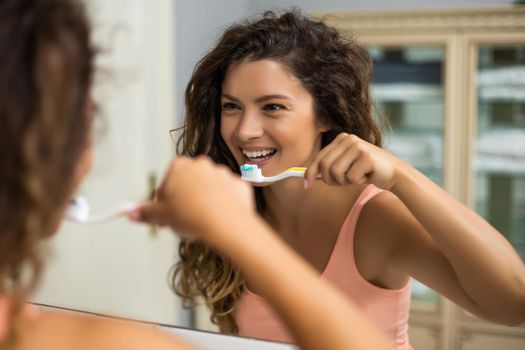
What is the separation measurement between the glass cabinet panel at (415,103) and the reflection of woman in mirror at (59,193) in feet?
4.18

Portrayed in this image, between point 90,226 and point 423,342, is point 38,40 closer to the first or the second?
point 90,226

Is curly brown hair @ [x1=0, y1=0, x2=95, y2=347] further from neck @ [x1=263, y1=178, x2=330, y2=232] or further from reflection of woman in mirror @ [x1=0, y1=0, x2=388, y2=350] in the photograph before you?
neck @ [x1=263, y1=178, x2=330, y2=232]

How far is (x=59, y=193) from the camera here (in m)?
0.34

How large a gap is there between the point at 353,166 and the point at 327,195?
175 mm

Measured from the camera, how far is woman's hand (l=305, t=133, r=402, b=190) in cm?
Answer: 62

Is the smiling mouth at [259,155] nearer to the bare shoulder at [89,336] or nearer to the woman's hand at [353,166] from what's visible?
the woman's hand at [353,166]

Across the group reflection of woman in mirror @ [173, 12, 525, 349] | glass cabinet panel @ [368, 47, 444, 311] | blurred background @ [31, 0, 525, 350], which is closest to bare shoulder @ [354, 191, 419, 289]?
reflection of woman in mirror @ [173, 12, 525, 349]

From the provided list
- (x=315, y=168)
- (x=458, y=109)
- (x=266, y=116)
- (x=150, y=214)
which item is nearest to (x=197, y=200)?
(x=150, y=214)

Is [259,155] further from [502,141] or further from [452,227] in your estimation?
[502,141]

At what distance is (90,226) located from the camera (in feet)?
4.12

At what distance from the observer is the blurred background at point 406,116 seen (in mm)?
1392

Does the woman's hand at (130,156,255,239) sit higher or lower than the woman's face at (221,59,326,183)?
lower

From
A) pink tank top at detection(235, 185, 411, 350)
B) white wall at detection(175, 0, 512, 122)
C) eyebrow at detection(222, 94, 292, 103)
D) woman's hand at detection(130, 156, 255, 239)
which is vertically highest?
white wall at detection(175, 0, 512, 122)

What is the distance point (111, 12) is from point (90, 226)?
0.50 metres
